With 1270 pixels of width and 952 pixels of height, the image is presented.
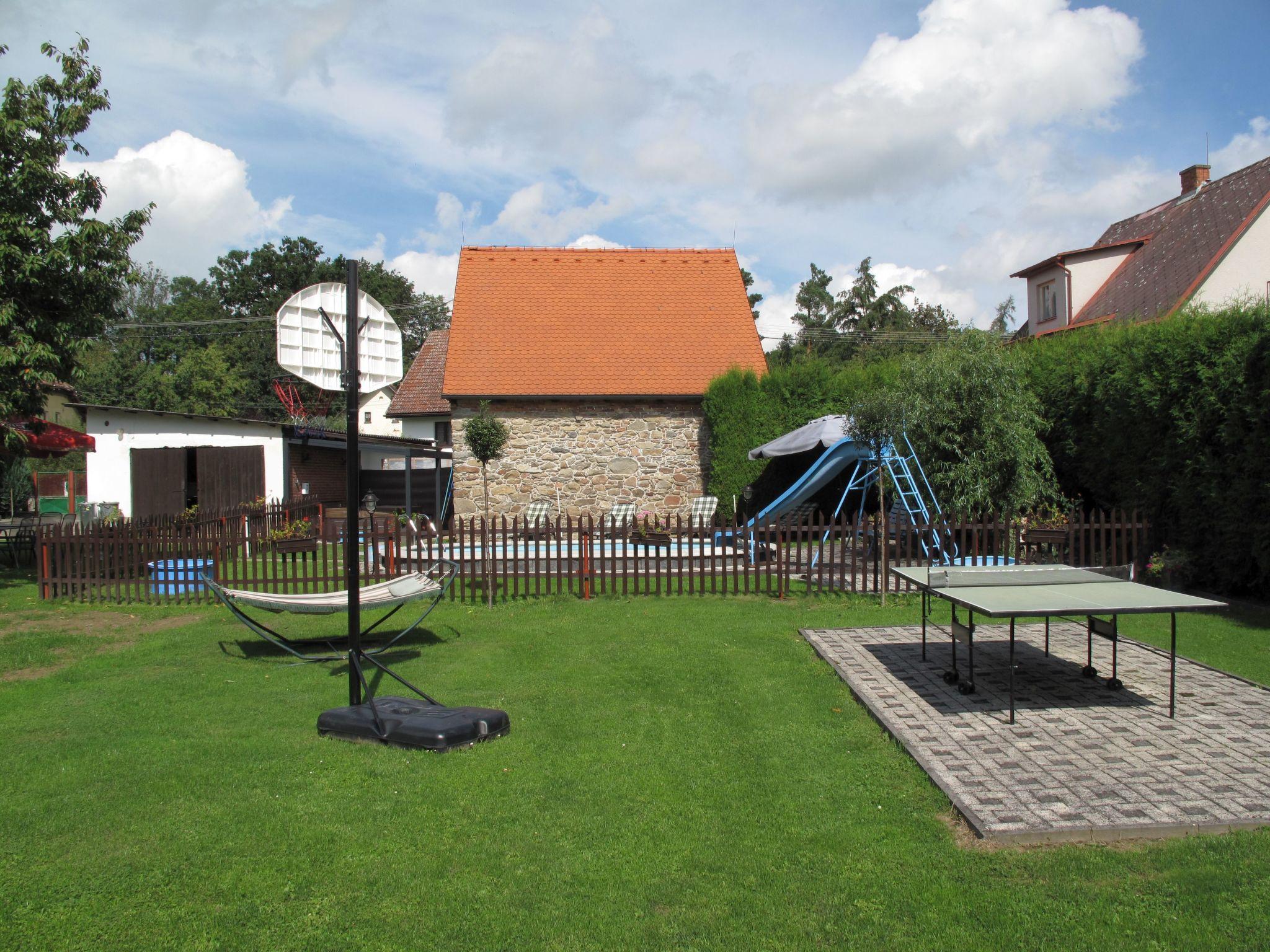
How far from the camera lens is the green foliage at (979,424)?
1107cm

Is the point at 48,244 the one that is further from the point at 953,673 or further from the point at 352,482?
the point at 953,673

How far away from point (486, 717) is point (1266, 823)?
426 cm

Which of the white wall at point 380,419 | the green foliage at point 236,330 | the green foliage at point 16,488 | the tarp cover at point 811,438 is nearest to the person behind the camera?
the tarp cover at point 811,438

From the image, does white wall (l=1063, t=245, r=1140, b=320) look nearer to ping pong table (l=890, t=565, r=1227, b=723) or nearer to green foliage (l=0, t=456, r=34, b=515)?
ping pong table (l=890, t=565, r=1227, b=723)

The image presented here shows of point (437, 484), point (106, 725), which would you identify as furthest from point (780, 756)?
point (437, 484)

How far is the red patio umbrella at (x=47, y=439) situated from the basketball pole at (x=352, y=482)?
10.1 m

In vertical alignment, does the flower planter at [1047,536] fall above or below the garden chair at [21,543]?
above

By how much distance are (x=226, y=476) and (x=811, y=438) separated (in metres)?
12.2

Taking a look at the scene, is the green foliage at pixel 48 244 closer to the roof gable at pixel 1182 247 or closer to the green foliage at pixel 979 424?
the green foliage at pixel 979 424

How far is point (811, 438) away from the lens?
14.8 m

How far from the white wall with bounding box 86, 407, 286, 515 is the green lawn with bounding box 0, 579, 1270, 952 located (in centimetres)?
1252

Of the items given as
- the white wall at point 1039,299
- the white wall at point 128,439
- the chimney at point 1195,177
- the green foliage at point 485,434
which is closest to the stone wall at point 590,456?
the green foliage at point 485,434

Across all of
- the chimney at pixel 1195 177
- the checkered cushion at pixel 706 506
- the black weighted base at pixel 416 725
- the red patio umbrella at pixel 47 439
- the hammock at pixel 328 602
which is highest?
the chimney at pixel 1195 177

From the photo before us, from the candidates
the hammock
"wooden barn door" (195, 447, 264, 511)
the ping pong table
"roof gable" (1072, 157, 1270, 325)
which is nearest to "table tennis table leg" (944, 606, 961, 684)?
the ping pong table
